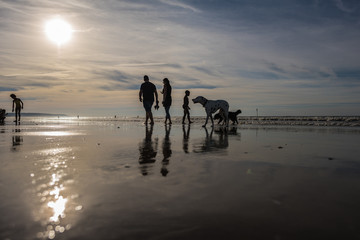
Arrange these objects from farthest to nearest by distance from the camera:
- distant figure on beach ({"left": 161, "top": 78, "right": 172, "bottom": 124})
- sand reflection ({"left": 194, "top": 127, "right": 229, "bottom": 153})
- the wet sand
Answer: distant figure on beach ({"left": 161, "top": 78, "right": 172, "bottom": 124})
sand reflection ({"left": 194, "top": 127, "right": 229, "bottom": 153})
the wet sand

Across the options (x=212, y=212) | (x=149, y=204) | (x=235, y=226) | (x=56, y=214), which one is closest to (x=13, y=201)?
(x=56, y=214)

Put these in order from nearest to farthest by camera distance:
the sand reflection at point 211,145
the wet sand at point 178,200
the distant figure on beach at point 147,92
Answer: the wet sand at point 178,200 < the sand reflection at point 211,145 < the distant figure on beach at point 147,92

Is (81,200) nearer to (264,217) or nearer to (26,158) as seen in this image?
(264,217)

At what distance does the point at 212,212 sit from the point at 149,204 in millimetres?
A: 513

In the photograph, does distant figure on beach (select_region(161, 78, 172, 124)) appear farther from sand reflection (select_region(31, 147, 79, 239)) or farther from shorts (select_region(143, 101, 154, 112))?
sand reflection (select_region(31, 147, 79, 239))

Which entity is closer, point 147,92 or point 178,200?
point 178,200

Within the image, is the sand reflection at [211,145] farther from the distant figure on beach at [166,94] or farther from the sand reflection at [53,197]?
the distant figure on beach at [166,94]

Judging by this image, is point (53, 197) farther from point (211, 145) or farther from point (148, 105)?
point (148, 105)

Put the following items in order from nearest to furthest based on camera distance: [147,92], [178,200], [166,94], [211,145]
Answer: [178,200], [211,145], [147,92], [166,94]

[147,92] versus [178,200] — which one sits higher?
[147,92]

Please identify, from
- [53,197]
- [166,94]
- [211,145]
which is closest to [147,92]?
[166,94]

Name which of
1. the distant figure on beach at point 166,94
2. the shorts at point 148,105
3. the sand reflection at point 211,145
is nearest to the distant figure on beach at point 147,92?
the shorts at point 148,105

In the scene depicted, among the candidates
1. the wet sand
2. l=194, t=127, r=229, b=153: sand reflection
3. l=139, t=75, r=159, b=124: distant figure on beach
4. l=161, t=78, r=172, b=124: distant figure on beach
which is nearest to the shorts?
l=139, t=75, r=159, b=124: distant figure on beach

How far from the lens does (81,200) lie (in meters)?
2.19
